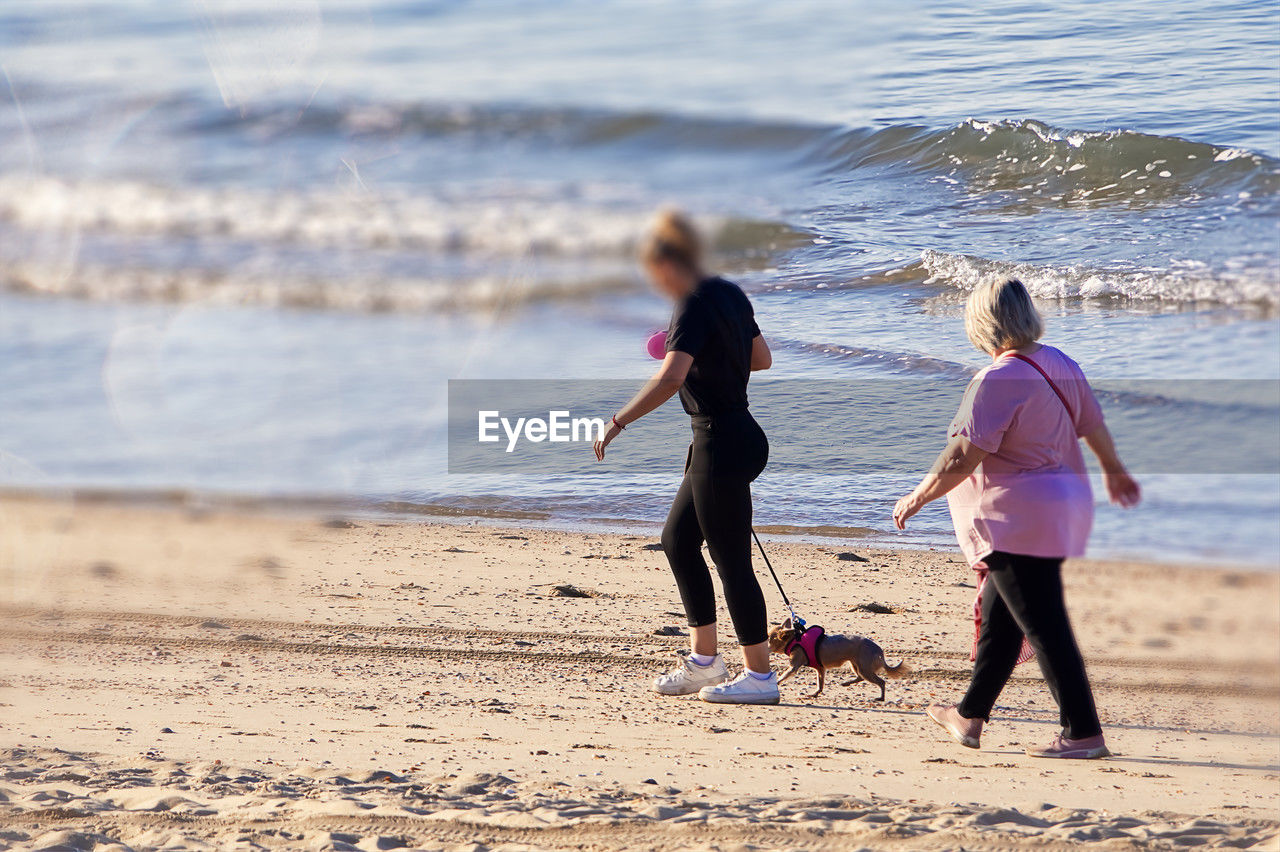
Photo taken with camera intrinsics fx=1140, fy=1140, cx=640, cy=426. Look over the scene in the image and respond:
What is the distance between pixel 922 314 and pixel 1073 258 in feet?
6.29

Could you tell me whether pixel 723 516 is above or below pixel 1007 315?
below

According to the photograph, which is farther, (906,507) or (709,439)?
(709,439)

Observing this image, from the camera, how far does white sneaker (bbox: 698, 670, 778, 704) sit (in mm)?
3529

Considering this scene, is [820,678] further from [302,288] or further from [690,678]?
[302,288]

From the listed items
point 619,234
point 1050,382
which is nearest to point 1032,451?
point 1050,382

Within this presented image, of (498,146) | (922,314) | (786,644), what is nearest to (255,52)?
(498,146)

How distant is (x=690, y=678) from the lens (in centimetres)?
359

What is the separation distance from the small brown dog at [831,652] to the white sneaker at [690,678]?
22 centimetres

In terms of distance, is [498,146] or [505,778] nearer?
[505,778]

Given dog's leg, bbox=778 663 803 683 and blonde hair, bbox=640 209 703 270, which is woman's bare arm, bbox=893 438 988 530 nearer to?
dog's leg, bbox=778 663 803 683

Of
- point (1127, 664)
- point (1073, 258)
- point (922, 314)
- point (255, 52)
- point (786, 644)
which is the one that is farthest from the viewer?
point (255, 52)

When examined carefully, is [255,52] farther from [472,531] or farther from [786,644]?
[786,644]

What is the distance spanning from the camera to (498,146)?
15.0 m

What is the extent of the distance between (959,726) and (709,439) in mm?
1055
